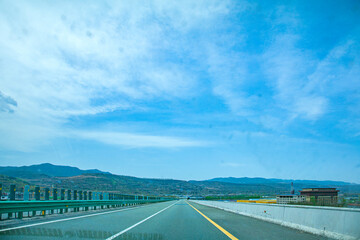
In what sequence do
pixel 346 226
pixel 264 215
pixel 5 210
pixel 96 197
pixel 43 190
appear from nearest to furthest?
pixel 346 226
pixel 5 210
pixel 264 215
pixel 43 190
pixel 96 197

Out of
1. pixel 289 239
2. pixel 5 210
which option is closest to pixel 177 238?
pixel 289 239

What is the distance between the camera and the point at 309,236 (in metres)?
10.4

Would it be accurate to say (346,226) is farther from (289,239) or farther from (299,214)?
(299,214)

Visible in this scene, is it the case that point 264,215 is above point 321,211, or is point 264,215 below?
below

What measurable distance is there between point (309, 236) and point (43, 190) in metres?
15.4

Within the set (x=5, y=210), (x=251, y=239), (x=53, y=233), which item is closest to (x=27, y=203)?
(x=5, y=210)

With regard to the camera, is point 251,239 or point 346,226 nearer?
point 346,226

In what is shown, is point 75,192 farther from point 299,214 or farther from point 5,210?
point 299,214

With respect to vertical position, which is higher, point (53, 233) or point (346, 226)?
point (346, 226)

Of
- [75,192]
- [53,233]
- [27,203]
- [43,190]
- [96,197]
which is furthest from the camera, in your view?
[96,197]

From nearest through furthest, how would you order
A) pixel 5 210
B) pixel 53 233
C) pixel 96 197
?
pixel 53 233
pixel 5 210
pixel 96 197

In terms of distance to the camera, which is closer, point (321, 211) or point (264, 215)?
point (321, 211)

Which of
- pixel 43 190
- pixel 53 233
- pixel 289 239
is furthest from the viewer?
pixel 43 190

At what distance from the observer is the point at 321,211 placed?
35.3 ft
